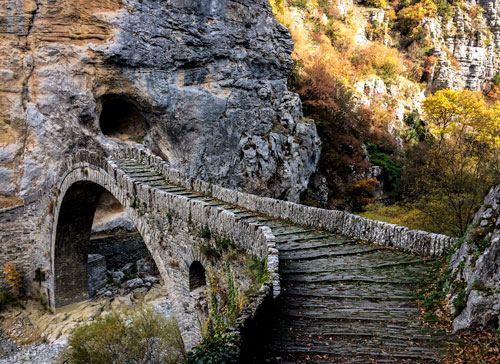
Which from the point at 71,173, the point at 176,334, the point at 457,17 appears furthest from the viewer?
the point at 457,17

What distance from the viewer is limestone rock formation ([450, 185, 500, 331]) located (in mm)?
4309

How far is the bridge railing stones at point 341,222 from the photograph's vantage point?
24.7 feet

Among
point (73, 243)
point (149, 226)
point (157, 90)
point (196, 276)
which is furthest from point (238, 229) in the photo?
point (157, 90)

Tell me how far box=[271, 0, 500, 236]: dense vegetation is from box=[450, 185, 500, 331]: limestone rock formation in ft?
26.4

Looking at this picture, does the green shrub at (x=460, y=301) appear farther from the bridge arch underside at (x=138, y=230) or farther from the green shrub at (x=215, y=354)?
the bridge arch underside at (x=138, y=230)

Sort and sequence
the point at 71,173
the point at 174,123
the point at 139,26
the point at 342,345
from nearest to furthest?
the point at 342,345 < the point at 71,173 < the point at 139,26 < the point at 174,123

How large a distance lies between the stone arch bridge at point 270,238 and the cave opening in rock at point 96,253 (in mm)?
273

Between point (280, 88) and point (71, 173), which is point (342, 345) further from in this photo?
point (280, 88)

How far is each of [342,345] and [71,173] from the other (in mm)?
14579

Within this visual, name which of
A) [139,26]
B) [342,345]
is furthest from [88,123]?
[342,345]

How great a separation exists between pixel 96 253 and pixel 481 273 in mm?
20862

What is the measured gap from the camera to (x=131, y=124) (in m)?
22.1

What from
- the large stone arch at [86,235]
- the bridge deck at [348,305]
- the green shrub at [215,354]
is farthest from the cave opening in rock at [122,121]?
the green shrub at [215,354]

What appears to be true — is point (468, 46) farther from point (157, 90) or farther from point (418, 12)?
point (157, 90)
